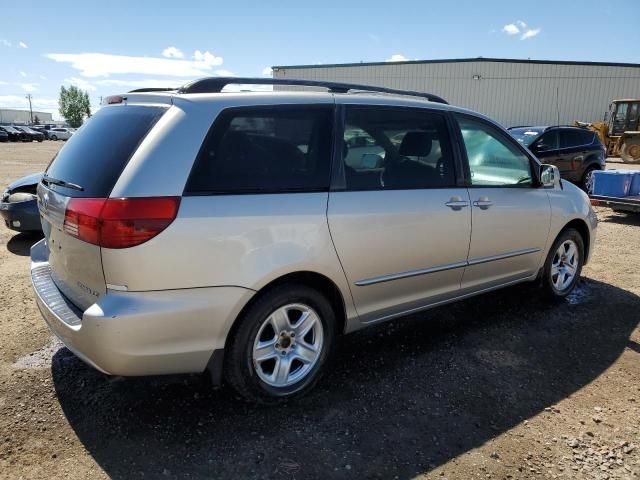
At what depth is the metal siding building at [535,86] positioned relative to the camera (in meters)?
35.1

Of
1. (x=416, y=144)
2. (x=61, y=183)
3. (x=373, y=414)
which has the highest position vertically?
(x=416, y=144)

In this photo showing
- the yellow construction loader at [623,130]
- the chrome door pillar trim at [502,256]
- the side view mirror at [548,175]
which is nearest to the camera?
the chrome door pillar trim at [502,256]

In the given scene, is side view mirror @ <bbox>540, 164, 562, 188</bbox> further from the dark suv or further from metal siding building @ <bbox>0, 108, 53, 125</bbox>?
metal siding building @ <bbox>0, 108, 53, 125</bbox>

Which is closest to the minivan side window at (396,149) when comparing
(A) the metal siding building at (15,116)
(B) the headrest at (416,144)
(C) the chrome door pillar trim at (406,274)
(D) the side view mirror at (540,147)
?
(B) the headrest at (416,144)

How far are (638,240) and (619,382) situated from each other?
5.16m

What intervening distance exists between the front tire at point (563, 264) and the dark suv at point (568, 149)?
281 inches

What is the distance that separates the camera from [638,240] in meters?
7.62

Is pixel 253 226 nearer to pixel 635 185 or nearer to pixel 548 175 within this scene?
pixel 548 175

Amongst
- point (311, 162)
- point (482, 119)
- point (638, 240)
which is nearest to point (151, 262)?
point (311, 162)

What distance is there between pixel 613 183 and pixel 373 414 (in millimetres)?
8308

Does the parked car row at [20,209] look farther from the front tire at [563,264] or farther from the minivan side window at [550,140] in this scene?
the minivan side window at [550,140]

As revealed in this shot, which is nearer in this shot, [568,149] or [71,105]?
[568,149]

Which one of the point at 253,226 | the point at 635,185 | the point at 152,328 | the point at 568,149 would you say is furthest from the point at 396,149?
the point at 568,149

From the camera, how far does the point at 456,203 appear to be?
3594mm
